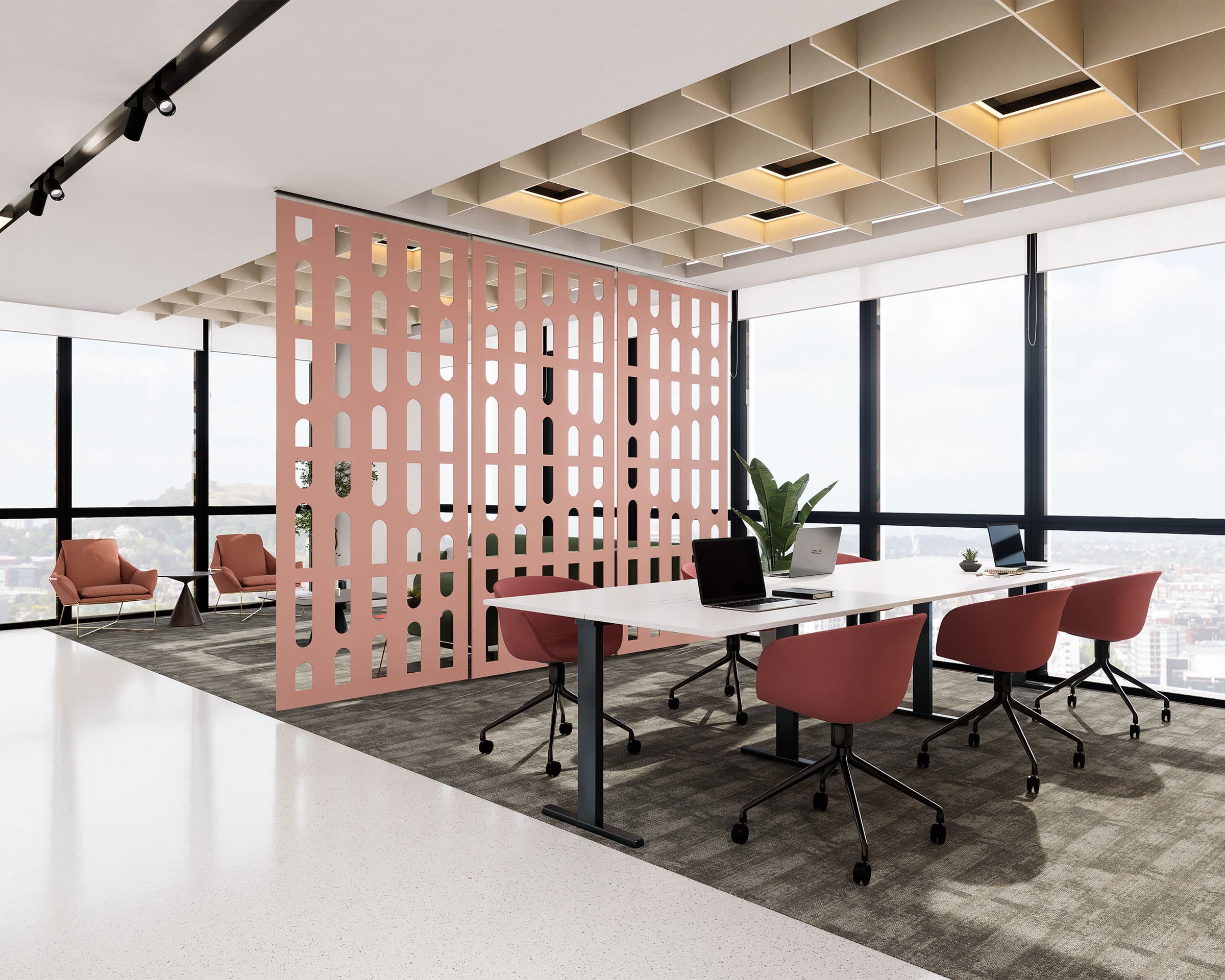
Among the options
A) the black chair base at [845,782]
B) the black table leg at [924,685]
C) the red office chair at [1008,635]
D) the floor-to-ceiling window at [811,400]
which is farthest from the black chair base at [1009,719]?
the floor-to-ceiling window at [811,400]

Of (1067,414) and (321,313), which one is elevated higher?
(321,313)

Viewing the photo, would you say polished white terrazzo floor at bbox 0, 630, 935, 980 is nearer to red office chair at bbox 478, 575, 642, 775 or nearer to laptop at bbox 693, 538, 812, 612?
red office chair at bbox 478, 575, 642, 775

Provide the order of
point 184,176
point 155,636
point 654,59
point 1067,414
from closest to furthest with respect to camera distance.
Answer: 1. point 654,59
2. point 184,176
3. point 1067,414
4. point 155,636

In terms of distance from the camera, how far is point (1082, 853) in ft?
10.9

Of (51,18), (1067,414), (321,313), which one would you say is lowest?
(1067,414)

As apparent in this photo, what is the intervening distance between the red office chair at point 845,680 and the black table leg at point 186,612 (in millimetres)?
7260

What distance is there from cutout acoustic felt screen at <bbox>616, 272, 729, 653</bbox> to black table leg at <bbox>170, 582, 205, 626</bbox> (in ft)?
14.9

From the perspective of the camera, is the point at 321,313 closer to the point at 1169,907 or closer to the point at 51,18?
the point at 51,18

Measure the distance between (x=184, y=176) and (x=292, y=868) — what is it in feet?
13.1

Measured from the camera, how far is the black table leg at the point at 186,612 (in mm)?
8984

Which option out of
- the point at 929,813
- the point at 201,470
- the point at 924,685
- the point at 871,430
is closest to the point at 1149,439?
the point at 871,430

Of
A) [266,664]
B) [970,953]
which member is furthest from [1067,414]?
[266,664]

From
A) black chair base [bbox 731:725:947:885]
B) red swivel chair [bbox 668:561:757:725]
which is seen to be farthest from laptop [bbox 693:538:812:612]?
red swivel chair [bbox 668:561:757:725]

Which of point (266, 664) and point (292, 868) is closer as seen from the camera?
point (292, 868)
